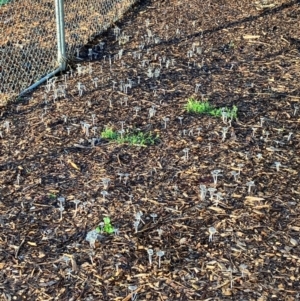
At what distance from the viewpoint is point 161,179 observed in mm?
4164

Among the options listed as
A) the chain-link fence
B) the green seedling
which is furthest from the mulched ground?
the chain-link fence

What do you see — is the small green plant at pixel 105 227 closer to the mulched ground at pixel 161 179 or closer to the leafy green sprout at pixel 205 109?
the mulched ground at pixel 161 179

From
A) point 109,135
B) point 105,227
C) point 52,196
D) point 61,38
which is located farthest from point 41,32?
point 105,227

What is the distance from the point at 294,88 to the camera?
5535 mm

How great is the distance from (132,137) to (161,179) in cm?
65

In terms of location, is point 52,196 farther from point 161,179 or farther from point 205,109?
point 205,109

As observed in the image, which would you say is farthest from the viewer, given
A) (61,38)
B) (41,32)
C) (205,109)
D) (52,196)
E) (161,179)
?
(41,32)

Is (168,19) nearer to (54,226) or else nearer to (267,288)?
(54,226)

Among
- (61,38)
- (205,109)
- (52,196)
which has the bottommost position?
(52,196)

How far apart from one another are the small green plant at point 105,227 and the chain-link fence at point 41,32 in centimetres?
237

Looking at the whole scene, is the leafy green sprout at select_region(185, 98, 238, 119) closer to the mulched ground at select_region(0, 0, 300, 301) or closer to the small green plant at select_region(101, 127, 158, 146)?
the mulched ground at select_region(0, 0, 300, 301)

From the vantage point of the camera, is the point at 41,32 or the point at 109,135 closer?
the point at 109,135

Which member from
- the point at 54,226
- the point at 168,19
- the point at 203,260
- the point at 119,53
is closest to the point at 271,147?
the point at 203,260

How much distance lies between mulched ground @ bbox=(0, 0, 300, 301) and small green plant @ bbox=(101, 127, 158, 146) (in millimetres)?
68
